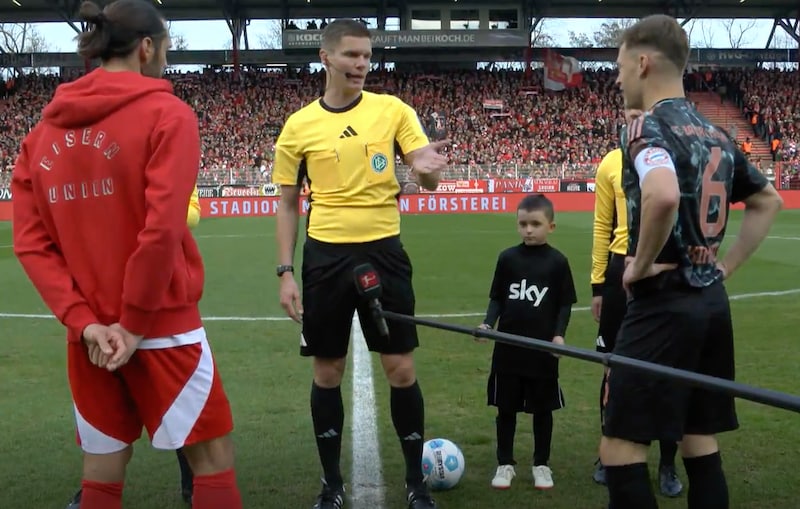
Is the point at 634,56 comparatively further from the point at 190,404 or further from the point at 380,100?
the point at 190,404

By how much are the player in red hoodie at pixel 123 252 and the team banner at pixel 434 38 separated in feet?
139

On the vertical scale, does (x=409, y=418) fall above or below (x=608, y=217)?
below

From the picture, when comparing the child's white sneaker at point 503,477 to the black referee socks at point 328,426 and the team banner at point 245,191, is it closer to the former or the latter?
the black referee socks at point 328,426

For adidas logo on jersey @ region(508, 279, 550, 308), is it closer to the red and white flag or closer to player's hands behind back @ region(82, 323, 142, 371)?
player's hands behind back @ region(82, 323, 142, 371)

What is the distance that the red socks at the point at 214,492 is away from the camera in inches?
117

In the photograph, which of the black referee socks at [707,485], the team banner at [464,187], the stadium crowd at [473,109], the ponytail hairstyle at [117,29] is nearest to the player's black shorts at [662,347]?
the black referee socks at [707,485]

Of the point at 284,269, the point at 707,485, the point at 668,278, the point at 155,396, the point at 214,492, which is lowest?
the point at 707,485

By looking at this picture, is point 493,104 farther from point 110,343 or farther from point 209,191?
point 110,343

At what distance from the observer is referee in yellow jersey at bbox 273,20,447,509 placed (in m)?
4.39

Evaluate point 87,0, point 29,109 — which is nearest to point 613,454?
point 87,0

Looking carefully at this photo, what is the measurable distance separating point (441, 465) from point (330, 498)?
635mm

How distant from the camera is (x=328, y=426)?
14.9 ft

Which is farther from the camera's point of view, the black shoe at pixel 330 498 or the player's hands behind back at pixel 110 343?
the black shoe at pixel 330 498

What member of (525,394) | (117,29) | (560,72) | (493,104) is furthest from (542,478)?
(560,72)
